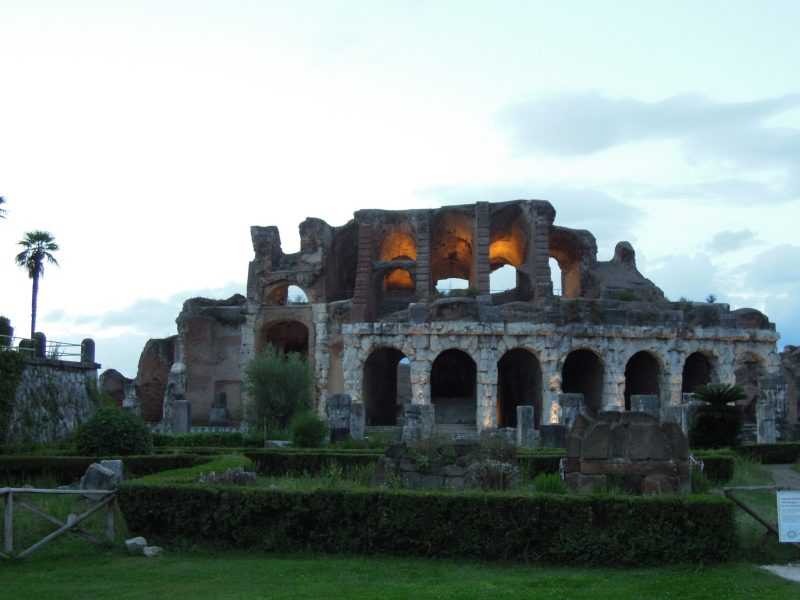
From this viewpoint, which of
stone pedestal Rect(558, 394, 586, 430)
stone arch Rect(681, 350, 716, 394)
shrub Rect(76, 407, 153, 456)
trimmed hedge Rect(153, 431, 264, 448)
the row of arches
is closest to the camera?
shrub Rect(76, 407, 153, 456)

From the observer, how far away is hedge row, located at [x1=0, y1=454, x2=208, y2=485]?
17.7 m

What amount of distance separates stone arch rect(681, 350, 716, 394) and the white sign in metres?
28.6

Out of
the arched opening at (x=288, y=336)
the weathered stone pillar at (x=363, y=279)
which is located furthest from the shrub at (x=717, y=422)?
the arched opening at (x=288, y=336)

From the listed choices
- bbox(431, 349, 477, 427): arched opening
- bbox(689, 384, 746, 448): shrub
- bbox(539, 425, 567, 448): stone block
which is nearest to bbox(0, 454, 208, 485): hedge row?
bbox(539, 425, 567, 448): stone block

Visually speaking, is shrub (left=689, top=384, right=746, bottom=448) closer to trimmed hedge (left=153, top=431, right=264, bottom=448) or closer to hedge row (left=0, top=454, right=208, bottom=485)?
trimmed hedge (left=153, top=431, right=264, bottom=448)

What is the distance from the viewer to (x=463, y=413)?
3938 cm

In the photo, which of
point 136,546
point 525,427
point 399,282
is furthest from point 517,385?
point 136,546

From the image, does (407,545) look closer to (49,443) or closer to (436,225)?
(49,443)

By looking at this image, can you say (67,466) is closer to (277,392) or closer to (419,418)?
(419,418)

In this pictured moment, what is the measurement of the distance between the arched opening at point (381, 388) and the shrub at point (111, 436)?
18522 millimetres

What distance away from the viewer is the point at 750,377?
1647 inches

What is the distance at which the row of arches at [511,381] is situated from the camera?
126 feet

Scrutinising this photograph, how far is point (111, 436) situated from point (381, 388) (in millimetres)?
24061

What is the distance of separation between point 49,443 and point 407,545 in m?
17.0
